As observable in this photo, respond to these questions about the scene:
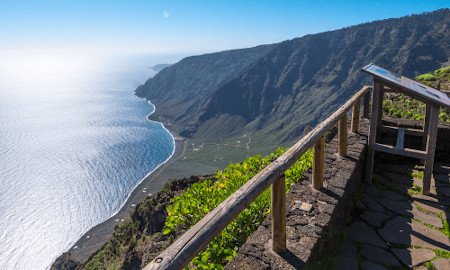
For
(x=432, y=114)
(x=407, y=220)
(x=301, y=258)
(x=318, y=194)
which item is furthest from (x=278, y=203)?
(x=432, y=114)

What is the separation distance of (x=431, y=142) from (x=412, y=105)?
21.1 ft

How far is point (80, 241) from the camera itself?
78812 millimetres

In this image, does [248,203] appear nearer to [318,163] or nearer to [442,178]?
[318,163]

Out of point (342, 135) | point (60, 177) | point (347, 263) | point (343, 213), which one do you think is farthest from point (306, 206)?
point (60, 177)

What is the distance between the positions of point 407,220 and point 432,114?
1.94 m

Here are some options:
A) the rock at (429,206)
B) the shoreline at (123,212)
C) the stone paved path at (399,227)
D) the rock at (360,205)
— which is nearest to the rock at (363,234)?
the stone paved path at (399,227)

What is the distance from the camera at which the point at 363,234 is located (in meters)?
5.62

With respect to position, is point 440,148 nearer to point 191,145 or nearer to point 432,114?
point 432,114

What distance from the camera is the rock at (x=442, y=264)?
184 inches

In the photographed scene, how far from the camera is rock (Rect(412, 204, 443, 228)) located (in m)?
5.83

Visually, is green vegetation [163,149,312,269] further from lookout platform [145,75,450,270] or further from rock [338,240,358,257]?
rock [338,240,358,257]

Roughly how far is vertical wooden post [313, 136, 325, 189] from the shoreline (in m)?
56.7

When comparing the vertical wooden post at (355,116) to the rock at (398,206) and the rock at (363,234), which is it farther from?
the rock at (363,234)

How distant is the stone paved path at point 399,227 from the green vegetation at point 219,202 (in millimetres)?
1275
